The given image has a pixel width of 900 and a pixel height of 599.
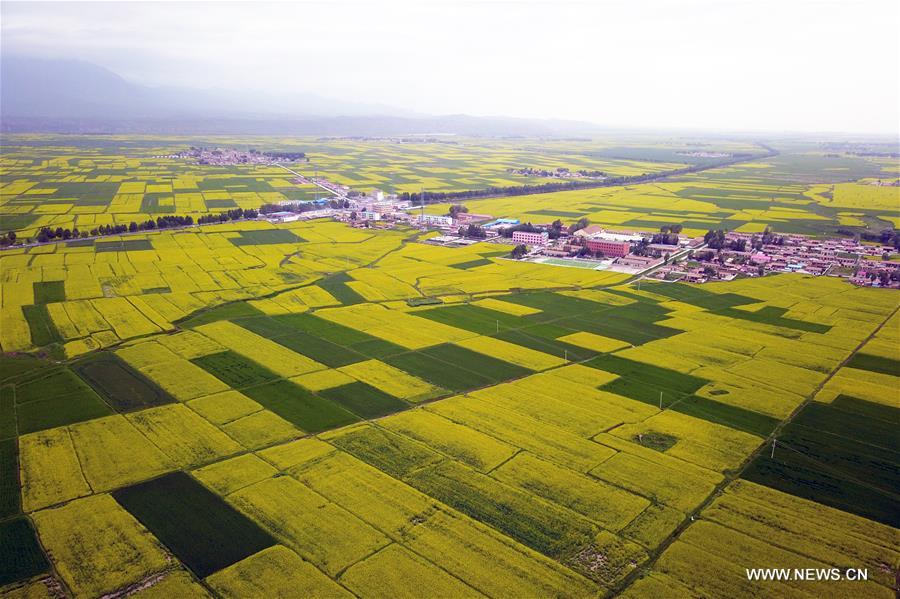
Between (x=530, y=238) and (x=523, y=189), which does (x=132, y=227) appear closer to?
(x=530, y=238)

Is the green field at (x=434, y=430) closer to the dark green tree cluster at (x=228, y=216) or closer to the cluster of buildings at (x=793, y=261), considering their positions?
the cluster of buildings at (x=793, y=261)

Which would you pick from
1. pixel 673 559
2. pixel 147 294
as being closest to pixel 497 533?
pixel 673 559

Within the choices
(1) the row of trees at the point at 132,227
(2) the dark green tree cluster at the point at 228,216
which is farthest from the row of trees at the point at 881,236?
(1) the row of trees at the point at 132,227

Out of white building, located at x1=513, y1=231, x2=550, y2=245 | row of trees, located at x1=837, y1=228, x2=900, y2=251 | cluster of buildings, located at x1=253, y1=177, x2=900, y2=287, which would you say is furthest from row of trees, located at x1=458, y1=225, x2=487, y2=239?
row of trees, located at x1=837, y1=228, x2=900, y2=251

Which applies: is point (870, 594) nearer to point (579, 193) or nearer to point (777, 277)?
point (777, 277)

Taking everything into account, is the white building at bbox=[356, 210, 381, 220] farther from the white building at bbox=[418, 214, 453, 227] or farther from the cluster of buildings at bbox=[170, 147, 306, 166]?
the cluster of buildings at bbox=[170, 147, 306, 166]

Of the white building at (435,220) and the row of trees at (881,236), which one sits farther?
the white building at (435,220)
